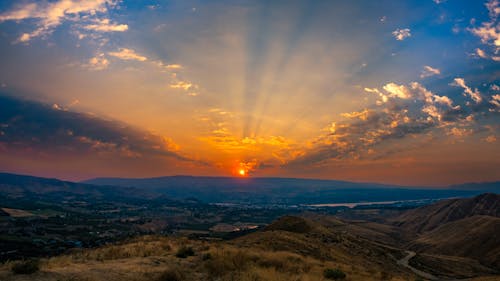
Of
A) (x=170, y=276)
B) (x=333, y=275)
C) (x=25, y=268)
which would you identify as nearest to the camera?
(x=25, y=268)

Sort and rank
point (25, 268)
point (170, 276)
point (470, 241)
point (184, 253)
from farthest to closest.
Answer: point (470, 241)
point (184, 253)
point (170, 276)
point (25, 268)

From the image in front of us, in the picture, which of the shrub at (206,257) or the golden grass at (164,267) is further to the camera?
the shrub at (206,257)

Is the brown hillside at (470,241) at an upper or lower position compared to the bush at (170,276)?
lower

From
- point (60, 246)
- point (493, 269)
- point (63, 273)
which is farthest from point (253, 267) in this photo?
point (60, 246)

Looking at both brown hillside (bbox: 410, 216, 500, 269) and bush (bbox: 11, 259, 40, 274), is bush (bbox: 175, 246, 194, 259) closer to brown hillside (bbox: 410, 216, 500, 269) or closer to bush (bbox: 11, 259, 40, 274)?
bush (bbox: 11, 259, 40, 274)

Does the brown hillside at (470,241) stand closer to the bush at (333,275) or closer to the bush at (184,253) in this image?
the bush at (333,275)

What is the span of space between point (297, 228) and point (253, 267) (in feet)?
178

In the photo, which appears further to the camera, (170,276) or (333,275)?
(333,275)

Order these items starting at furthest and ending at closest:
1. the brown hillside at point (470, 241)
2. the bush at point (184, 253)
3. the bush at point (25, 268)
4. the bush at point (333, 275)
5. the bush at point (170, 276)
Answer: the brown hillside at point (470, 241) < the bush at point (184, 253) < the bush at point (333, 275) < the bush at point (170, 276) < the bush at point (25, 268)

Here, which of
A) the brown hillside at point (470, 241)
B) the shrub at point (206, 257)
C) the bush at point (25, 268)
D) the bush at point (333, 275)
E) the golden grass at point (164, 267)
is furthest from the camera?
the brown hillside at point (470, 241)

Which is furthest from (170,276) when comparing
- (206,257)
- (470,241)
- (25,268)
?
(470,241)

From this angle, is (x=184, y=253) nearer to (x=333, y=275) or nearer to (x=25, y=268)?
(x=333, y=275)

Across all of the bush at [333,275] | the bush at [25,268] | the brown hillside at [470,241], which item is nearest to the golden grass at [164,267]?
the bush at [25,268]

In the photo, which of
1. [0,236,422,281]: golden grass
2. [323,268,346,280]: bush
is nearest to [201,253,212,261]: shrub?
[0,236,422,281]: golden grass
